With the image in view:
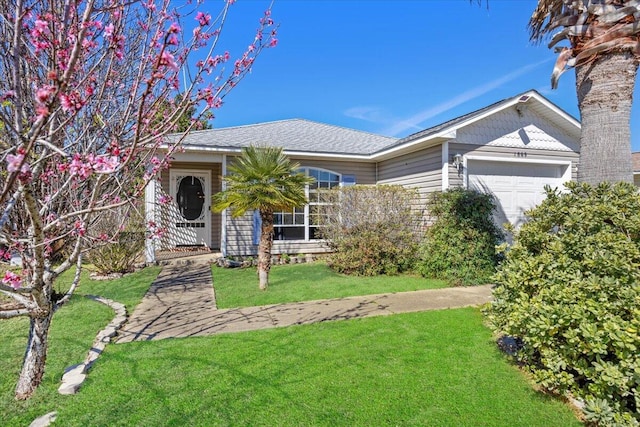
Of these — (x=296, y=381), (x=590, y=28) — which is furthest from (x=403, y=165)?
(x=296, y=381)

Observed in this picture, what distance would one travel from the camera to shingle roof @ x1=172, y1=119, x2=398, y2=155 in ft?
34.9

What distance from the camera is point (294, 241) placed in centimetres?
1094

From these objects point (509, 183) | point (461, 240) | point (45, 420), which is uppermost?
point (509, 183)

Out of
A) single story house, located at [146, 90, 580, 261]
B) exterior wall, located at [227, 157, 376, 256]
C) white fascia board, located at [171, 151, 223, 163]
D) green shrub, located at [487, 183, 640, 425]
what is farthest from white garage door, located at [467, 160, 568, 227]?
white fascia board, located at [171, 151, 223, 163]

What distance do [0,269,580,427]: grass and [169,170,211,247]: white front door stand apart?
7.66 m

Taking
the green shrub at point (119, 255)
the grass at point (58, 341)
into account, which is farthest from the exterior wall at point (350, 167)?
the grass at point (58, 341)

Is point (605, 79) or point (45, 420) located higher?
point (605, 79)

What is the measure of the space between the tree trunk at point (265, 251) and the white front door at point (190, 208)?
19.6 ft

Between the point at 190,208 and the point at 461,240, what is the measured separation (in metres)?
8.78

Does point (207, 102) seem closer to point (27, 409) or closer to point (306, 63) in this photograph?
point (27, 409)

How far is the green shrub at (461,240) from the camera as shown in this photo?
781 cm

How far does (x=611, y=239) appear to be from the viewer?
10.2 feet

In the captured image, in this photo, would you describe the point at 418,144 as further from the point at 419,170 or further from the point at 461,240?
the point at 461,240

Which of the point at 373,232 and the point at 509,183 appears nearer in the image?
the point at 373,232
